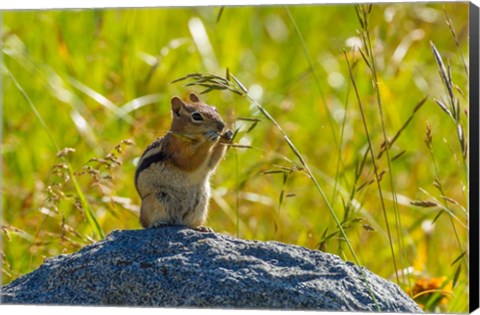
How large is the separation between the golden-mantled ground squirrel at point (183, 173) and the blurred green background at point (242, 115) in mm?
997

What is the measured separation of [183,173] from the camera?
546 cm

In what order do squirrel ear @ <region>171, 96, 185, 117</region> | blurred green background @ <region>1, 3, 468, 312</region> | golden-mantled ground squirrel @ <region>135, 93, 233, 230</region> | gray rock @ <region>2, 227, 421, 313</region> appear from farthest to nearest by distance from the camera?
1. blurred green background @ <region>1, 3, 468, 312</region>
2. squirrel ear @ <region>171, 96, 185, 117</region>
3. golden-mantled ground squirrel @ <region>135, 93, 233, 230</region>
4. gray rock @ <region>2, 227, 421, 313</region>

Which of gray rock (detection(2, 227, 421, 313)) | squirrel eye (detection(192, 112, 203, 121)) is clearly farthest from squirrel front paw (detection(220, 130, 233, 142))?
gray rock (detection(2, 227, 421, 313))

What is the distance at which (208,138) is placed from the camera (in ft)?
17.9

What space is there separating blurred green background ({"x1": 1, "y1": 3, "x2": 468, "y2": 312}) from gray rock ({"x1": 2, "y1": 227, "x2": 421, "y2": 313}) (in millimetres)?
1337

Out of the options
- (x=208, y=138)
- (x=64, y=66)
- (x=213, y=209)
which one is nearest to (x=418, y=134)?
(x=213, y=209)

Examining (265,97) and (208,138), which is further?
(265,97)

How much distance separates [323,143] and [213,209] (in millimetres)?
1236

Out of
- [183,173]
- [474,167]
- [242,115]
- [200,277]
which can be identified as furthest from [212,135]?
[242,115]

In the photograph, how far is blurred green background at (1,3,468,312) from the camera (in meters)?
7.14

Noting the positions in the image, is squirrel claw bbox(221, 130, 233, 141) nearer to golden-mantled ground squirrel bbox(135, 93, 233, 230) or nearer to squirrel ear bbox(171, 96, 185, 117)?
golden-mantled ground squirrel bbox(135, 93, 233, 230)

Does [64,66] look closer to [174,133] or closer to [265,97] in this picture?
[265,97]

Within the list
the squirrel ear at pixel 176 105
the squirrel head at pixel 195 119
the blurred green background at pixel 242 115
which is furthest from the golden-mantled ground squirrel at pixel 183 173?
the blurred green background at pixel 242 115

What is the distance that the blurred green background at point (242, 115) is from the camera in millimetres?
7141
